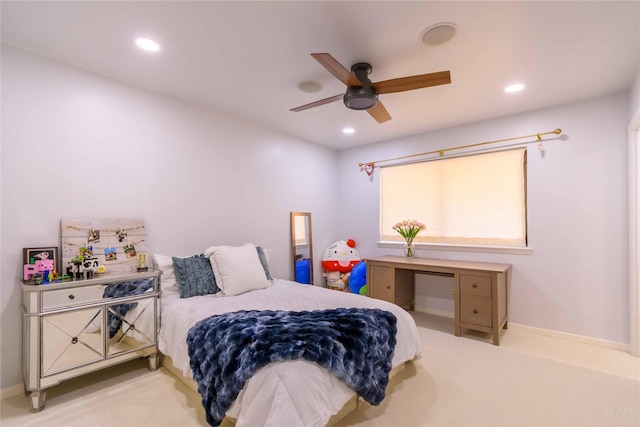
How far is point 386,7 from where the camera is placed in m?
1.76

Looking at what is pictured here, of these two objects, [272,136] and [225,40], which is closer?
[225,40]

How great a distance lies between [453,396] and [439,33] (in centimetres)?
248

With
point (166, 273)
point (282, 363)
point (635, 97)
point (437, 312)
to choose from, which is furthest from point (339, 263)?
point (635, 97)

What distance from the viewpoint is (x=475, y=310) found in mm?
3148

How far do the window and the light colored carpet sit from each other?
4.60 feet

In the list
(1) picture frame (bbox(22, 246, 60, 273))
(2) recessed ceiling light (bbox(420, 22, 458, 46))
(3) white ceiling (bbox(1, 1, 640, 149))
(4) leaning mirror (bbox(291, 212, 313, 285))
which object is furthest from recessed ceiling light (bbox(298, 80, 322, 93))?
(1) picture frame (bbox(22, 246, 60, 273))

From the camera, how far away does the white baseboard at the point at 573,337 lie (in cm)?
287

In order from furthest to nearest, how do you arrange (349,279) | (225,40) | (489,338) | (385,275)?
(349,279)
(385,275)
(489,338)
(225,40)

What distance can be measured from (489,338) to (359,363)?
7.19ft

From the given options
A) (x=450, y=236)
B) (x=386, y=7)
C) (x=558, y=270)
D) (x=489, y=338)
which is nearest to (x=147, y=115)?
(x=386, y=7)

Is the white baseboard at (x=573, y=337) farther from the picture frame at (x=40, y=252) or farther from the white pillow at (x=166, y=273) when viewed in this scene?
Answer: the picture frame at (x=40, y=252)

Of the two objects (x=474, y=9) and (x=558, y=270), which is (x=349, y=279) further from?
(x=474, y=9)

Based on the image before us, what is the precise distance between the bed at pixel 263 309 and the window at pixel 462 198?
186 cm

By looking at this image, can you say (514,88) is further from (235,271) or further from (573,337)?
(235,271)
